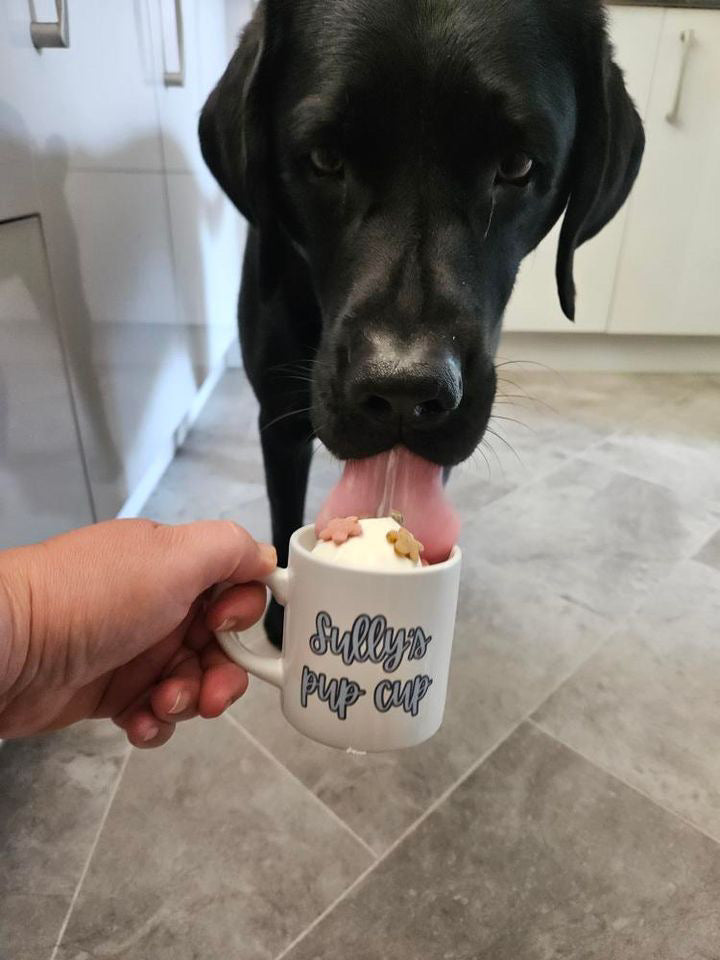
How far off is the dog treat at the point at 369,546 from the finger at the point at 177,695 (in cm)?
23

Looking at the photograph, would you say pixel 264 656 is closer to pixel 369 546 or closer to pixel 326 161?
pixel 369 546

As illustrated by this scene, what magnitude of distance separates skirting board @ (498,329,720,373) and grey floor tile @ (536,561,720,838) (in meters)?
1.52

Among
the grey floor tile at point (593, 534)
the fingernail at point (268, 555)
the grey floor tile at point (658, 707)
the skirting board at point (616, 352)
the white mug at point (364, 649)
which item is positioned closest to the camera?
the white mug at point (364, 649)

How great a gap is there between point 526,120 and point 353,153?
7.6 inches

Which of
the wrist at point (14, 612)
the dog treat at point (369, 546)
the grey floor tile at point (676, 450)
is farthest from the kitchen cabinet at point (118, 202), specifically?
the grey floor tile at point (676, 450)

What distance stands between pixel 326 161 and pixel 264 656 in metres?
0.58

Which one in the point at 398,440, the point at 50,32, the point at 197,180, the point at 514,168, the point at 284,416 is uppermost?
the point at 50,32

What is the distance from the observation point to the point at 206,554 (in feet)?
1.77

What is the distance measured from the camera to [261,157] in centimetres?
92

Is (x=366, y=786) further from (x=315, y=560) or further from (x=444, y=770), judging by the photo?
(x=315, y=560)

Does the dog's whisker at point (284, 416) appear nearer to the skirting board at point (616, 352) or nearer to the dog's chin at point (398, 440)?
the dog's chin at point (398, 440)

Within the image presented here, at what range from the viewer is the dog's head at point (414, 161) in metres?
0.74

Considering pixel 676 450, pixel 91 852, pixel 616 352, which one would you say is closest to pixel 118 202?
pixel 91 852

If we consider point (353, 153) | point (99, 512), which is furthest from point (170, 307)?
point (353, 153)
